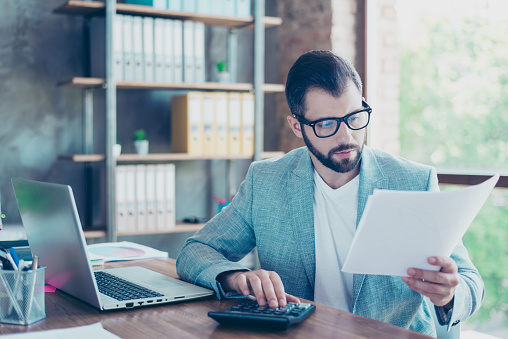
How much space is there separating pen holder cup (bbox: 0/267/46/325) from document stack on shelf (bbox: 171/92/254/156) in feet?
6.59

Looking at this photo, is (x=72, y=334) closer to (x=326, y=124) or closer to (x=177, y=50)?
(x=326, y=124)

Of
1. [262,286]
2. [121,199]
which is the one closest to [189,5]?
[121,199]

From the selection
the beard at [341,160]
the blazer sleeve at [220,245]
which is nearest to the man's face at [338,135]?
the beard at [341,160]

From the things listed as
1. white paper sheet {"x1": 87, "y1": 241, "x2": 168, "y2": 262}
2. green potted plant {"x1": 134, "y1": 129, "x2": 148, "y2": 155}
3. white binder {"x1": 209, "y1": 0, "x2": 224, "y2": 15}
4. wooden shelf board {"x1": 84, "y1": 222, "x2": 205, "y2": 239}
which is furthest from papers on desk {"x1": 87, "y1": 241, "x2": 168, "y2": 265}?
white binder {"x1": 209, "y1": 0, "x2": 224, "y2": 15}

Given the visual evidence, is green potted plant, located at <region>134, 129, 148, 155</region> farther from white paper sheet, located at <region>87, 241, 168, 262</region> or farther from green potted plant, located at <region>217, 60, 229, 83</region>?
white paper sheet, located at <region>87, 241, 168, 262</region>

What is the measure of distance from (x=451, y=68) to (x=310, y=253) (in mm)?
1981

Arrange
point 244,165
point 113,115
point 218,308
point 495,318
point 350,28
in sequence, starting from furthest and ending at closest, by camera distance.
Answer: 1. point 244,165
2. point 350,28
3. point 495,318
4. point 113,115
5. point 218,308

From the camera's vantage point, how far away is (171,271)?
1576mm

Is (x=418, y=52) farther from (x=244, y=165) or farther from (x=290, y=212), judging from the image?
(x=290, y=212)

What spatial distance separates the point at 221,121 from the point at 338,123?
1.69 m

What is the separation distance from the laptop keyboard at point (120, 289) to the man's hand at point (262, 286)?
0.17m

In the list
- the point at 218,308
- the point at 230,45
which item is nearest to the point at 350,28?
the point at 230,45

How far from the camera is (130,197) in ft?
9.63

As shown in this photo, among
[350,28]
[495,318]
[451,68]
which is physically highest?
[350,28]
